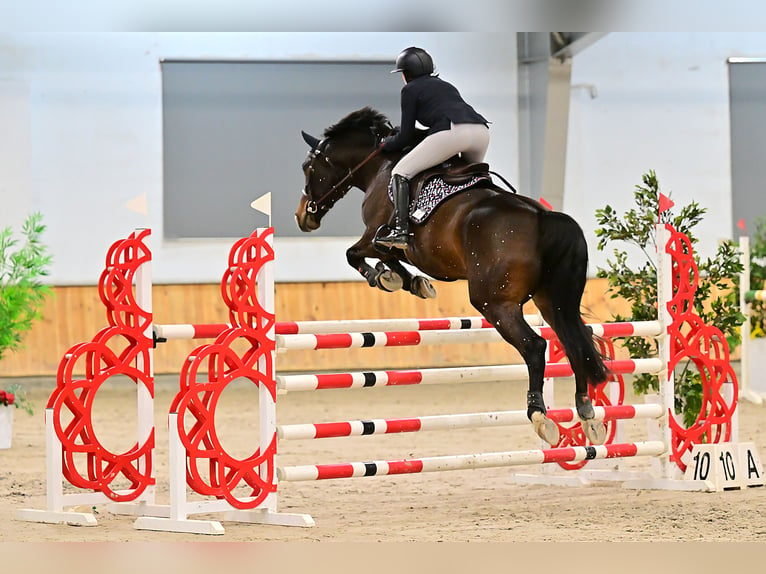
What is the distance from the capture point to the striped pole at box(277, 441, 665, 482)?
3516mm

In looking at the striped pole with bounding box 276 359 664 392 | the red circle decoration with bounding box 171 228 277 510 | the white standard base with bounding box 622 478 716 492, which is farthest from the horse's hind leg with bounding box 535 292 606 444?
the white standard base with bounding box 622 478 716 492

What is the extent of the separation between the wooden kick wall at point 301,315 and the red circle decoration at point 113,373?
5653mm

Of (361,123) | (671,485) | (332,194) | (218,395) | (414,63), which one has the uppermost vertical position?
(414,63)

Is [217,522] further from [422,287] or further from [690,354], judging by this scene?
[690,354]

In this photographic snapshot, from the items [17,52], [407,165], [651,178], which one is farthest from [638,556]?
[17,52]

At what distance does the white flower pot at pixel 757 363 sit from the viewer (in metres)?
8.56

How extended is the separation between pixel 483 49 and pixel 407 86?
6735mm

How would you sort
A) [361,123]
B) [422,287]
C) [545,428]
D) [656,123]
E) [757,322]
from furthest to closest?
[656,123] → [757,322] → [361,123] → [422,287] → [545,428]

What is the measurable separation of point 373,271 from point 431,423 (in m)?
0.61

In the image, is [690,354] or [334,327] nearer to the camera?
[334,327]

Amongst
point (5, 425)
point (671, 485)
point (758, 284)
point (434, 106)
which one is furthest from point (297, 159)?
point (434, 106)

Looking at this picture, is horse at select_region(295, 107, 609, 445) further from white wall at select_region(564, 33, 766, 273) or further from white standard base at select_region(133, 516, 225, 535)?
white wall at select_region(564, 33, 766, 273)

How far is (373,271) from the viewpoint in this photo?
3.87 m

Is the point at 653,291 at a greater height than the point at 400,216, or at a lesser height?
lesser
